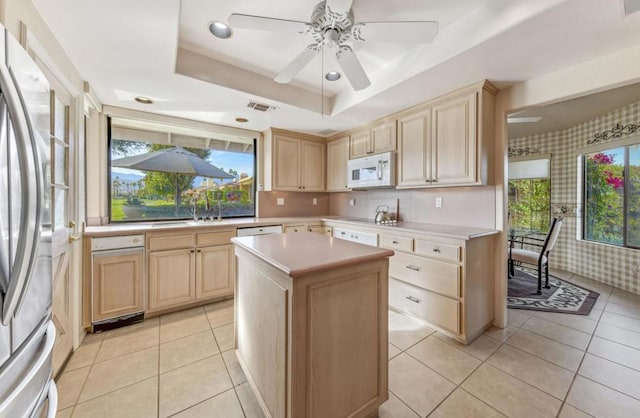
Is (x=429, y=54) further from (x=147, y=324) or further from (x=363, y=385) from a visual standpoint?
(x=147, y=324)

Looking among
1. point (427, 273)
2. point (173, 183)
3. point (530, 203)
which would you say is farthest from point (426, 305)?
point (530, 203)

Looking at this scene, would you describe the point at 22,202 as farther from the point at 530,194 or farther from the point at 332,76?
the point at 530,194

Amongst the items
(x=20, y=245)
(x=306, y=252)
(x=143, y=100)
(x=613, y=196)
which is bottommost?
(x=306, y=252)

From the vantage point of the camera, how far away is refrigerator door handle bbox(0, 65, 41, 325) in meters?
0.71

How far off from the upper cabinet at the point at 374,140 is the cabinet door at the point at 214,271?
7.24ft

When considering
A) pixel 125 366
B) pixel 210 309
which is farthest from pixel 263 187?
pixel 125 366

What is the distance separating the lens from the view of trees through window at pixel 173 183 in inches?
118

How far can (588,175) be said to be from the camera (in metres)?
3.94

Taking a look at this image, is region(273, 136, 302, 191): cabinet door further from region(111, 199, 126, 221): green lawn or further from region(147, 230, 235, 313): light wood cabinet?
region(111, 199, 126, 221): green lawn

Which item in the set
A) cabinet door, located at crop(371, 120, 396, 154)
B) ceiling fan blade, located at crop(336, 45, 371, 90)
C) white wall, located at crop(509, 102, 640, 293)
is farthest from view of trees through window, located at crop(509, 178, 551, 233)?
ceiling fan blade, located at crop(336, 45, 371, 90)

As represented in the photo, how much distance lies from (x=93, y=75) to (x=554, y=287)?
18.9 ft

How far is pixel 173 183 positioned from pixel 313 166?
2.05 meters

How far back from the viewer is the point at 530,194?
475cm

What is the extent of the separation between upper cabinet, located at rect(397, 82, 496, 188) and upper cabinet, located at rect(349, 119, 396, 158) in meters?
0.15
